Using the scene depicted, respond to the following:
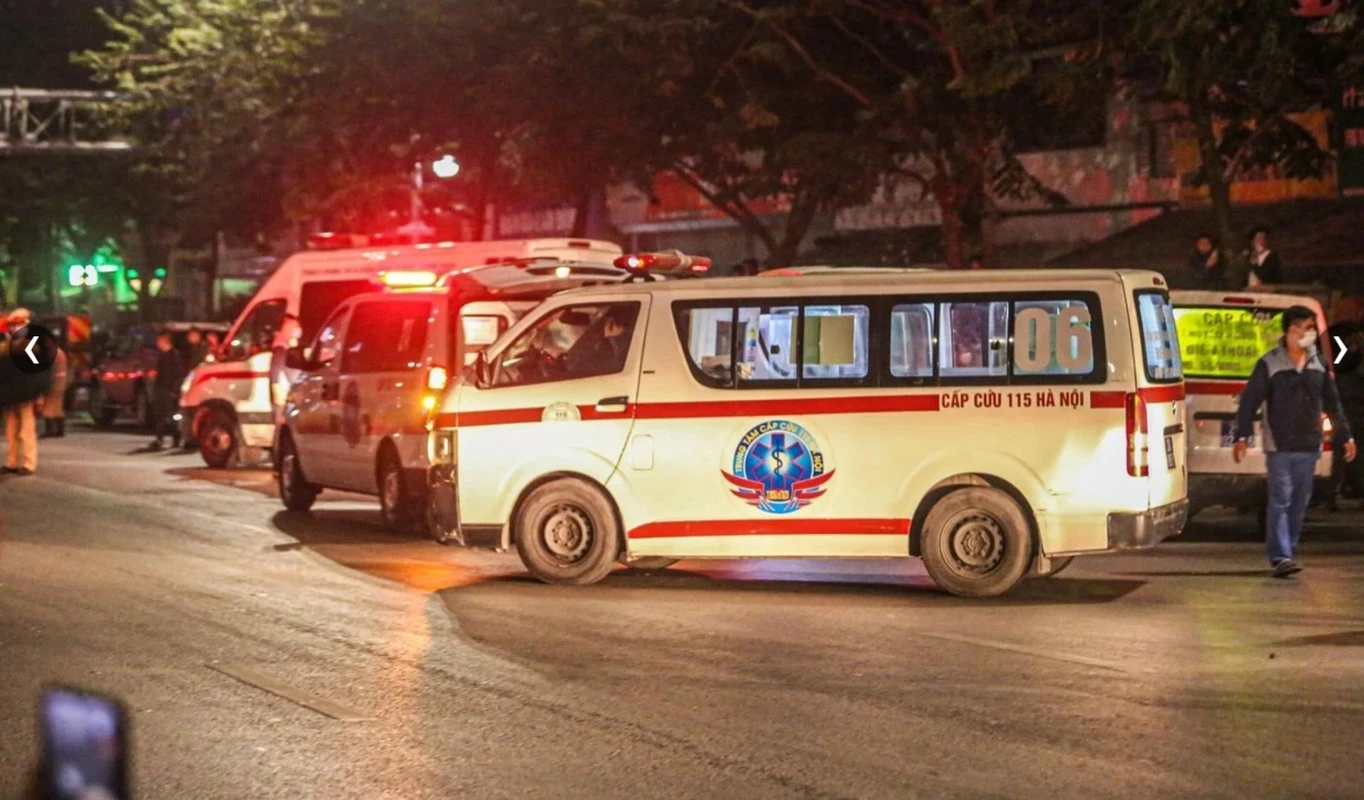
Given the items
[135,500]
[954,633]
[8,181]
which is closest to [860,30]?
[135,500]

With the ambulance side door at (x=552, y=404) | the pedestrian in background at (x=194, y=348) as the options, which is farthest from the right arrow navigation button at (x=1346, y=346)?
the pedestrian in background at (x=194, y=348)

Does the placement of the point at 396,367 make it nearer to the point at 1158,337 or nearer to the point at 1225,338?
the point at 1225,338

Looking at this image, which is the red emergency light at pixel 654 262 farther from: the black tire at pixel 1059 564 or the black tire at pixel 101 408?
the black tire at pixel 101 408

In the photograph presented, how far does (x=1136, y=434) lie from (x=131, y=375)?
23.1m

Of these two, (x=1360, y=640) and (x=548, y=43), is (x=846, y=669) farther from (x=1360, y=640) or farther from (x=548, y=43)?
(x=548, y=43)

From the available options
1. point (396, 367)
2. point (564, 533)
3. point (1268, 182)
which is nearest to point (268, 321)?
point (396, 367)

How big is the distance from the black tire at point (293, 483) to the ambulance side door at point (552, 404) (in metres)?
5.48

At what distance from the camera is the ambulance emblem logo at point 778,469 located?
11430 mm

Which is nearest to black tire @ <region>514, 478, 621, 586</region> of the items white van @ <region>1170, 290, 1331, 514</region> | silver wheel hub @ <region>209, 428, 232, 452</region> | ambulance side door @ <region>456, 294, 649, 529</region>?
ambulance side door @ <region>456, 294, 649, 529</region>

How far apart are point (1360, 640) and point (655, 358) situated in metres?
4.40

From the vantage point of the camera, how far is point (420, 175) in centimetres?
3381

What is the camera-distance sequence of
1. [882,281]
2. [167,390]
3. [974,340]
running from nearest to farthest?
[974,340]
[882,281]
[167,390]

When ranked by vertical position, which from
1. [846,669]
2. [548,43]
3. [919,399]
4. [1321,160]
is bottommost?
[846,669]

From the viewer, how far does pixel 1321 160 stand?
65.9 ft
